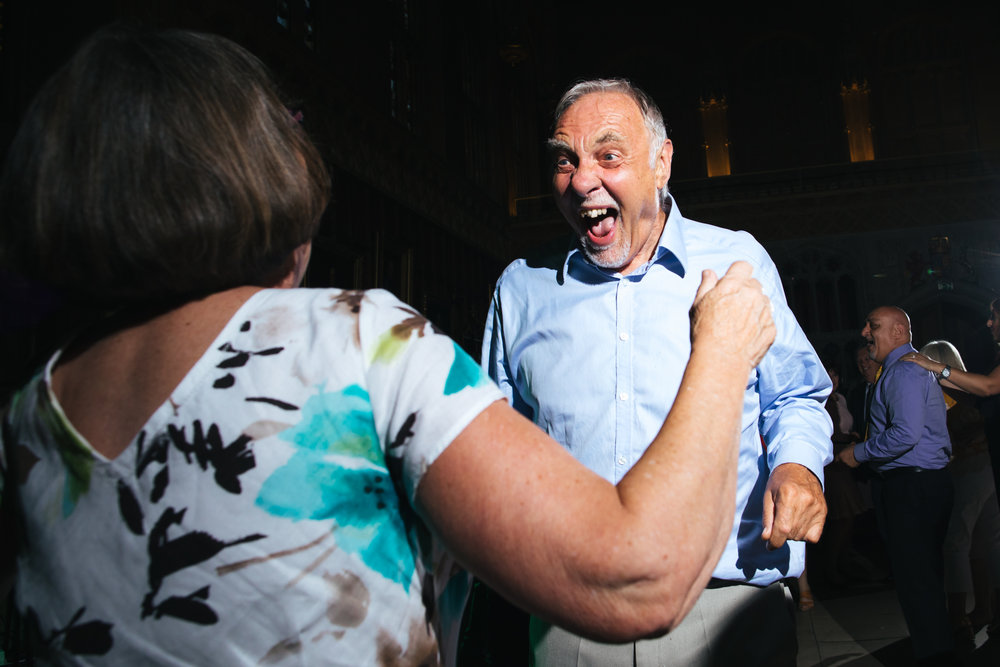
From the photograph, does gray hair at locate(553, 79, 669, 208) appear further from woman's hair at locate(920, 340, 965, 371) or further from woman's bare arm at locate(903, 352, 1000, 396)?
woman's hair at locate(920, 340, 965, 371)

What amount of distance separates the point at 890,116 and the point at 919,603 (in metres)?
12.6

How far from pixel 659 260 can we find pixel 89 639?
1.40m

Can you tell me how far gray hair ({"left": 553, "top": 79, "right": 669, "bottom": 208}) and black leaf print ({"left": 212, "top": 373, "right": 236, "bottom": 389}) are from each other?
1.41m

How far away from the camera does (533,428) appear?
643 mm

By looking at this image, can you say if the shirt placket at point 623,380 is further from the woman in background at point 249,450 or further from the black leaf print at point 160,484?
the black leaf print at point 160,484

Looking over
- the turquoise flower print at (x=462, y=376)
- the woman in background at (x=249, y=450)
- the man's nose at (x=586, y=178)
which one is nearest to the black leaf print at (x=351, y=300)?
the woman in background at (x=249, y=450)

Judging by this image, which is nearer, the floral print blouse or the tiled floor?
the floral print blouse

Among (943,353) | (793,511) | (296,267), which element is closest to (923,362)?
(943,353)

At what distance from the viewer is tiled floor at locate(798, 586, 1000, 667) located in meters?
3.96

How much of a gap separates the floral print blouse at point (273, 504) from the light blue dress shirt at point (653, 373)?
2.94ft

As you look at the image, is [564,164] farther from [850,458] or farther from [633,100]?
[850,458]

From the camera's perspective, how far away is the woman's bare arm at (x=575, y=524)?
601 millimetres

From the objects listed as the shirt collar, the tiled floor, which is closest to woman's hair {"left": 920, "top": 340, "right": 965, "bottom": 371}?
the tiled floor

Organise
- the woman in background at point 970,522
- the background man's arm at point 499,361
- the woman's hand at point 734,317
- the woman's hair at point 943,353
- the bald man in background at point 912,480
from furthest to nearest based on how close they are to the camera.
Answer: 1. the woman's hair at point 943,353
2. the woman in background at point 970,522
3. the bald man in background at point 912,480
4. the background man's arm at point 499,361
5. the woman's hand at point 734,317
